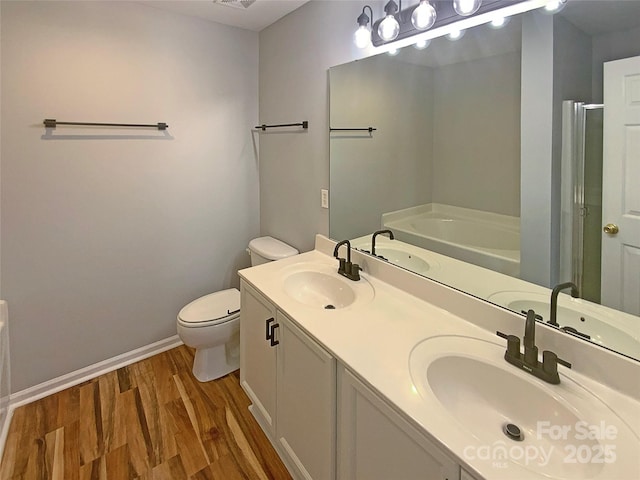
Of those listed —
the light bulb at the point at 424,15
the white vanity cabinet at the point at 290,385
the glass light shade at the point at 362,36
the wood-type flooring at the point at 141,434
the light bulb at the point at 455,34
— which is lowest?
the wood-type flooring at the point at 141,434

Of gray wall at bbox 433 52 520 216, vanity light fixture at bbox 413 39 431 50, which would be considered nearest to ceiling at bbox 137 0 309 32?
vanity light fixture at bbox 413 39 431 50

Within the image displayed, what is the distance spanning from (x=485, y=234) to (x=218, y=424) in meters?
1.66

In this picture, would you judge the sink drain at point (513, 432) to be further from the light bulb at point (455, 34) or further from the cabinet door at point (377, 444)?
the light bulb at point (455, 34)

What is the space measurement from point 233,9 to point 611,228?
2350mm

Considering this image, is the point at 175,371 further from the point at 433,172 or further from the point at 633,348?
the point at 633,348

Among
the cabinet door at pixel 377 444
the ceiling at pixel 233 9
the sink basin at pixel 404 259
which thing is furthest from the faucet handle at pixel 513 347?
the ceiling at pixel 233 9

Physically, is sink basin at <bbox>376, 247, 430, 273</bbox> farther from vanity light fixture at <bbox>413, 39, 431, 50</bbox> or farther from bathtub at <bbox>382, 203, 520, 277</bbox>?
vanity light fixture at <bbox>413, 39, 431, 50</bbox>

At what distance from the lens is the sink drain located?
39.9 inches

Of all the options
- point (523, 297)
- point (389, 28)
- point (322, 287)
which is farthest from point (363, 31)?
point (523, 297)

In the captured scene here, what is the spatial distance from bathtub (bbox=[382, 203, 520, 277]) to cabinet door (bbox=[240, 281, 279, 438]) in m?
0.76

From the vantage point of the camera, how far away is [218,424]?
1.93m

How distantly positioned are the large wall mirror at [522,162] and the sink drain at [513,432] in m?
0.34

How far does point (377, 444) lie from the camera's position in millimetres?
1054

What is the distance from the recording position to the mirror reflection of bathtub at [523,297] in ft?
3.48
